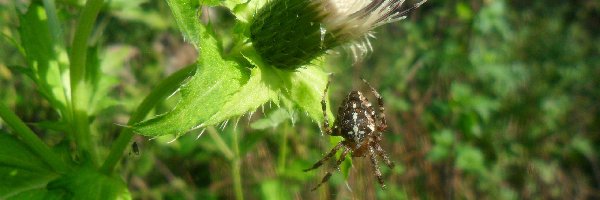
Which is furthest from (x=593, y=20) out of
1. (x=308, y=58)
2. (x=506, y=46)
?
(x=308, y=58)

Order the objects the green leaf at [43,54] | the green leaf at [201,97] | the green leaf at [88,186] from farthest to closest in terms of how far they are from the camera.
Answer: the green leaf at [43,54], the green leaf at [88,186], the green leaf at [201,97]

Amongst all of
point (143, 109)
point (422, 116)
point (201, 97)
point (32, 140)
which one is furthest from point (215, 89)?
point (422, 116)

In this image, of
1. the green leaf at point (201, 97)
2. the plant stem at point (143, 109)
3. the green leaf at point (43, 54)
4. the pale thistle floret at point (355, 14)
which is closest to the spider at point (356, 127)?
the pale thistle floret at point (355, 14)

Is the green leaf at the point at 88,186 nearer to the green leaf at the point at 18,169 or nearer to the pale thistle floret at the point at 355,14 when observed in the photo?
the green leaf at the point at 18,169

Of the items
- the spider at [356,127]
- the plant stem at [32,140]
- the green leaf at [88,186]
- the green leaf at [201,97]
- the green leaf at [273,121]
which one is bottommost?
the spider at [356,127]

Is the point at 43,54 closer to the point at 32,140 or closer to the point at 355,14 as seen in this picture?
the point at 32,140
